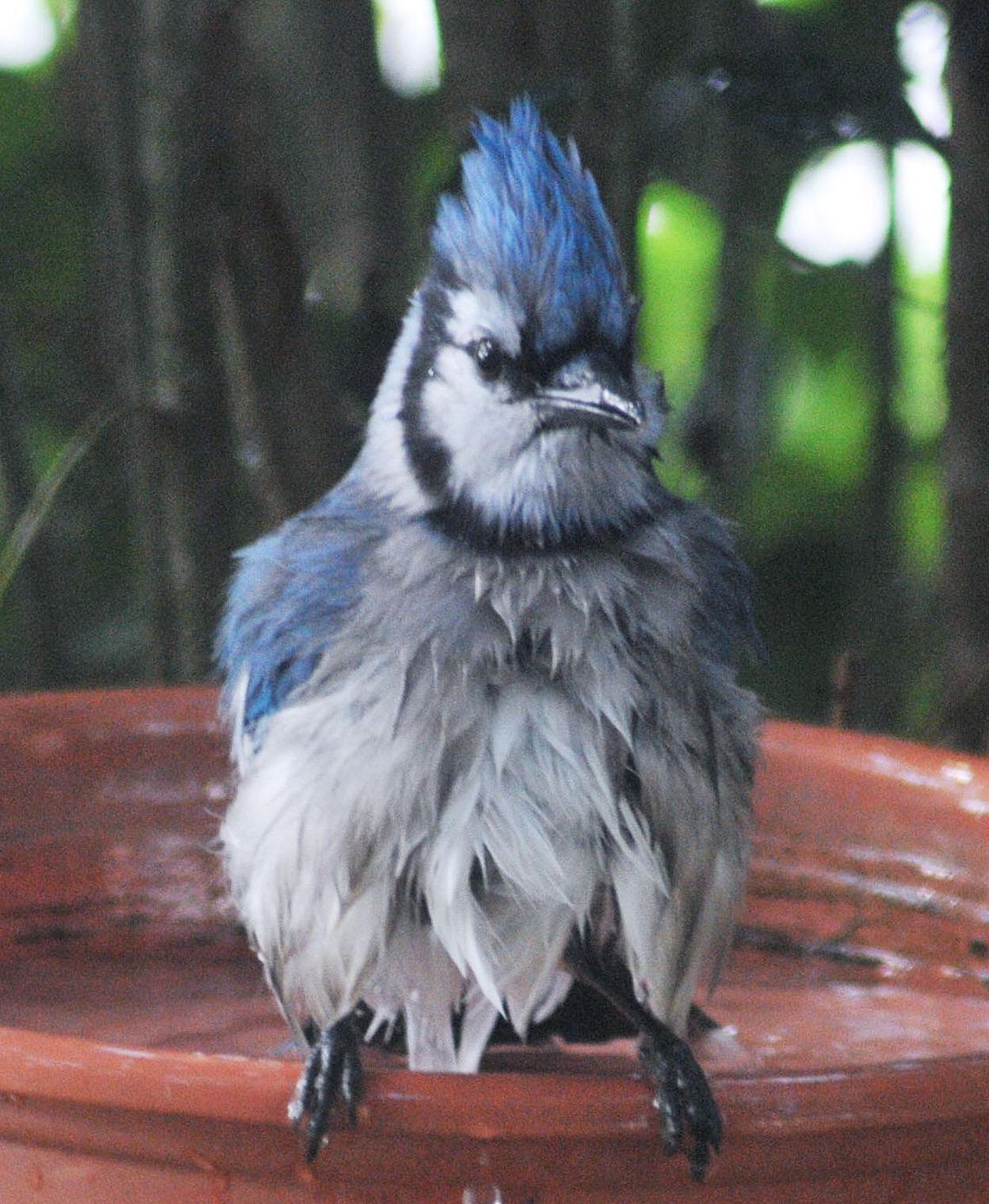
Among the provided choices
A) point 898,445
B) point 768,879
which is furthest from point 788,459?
point 768,879

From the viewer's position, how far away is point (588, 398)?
4.28ft

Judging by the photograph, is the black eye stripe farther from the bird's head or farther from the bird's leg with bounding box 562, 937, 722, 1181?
the bird's leg with bounding box 562, 937, 722, 1181

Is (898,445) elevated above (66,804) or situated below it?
above

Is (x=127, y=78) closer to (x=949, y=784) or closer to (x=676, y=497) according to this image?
(x=676, y=497)

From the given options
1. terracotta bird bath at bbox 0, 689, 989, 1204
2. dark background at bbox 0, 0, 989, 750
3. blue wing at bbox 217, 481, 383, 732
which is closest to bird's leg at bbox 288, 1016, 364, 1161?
terracotta bird bath at bbox 0, 689, 989, 1204

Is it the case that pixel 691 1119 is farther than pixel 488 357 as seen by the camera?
No

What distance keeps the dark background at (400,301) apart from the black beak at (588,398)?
22.2 inches

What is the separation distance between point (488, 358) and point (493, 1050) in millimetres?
568

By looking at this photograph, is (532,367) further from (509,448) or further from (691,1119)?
(691,1119)

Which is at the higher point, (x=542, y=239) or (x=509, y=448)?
(x=542, y=239)

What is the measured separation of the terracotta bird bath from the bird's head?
393 mm

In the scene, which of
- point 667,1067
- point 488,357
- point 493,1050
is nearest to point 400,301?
point 488,357

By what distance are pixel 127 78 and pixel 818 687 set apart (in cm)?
133

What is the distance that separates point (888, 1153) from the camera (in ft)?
3.44
